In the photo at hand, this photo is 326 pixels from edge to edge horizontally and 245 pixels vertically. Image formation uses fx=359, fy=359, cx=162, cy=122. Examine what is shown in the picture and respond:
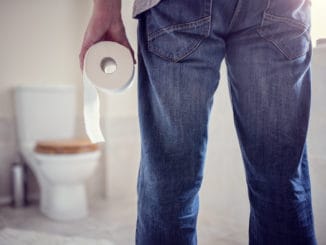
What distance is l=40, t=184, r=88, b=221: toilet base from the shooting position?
1756 millimetres

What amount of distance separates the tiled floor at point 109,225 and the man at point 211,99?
0.86m

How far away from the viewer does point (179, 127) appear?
0.59m

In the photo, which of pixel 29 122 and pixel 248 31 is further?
→ pixel 29 122

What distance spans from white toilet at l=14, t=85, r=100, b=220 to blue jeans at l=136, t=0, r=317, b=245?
3.74 ft

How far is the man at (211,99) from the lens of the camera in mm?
576

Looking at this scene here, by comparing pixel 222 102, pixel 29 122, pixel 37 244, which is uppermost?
pixel 222 102

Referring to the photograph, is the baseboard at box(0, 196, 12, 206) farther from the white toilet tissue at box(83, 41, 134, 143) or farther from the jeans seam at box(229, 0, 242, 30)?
the jeans seam at box(229, 0, 242, 30)

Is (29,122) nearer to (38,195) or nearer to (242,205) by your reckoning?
(38,195)

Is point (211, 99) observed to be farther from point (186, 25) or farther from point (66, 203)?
point (66, 203)

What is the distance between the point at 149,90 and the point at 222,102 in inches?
43.7

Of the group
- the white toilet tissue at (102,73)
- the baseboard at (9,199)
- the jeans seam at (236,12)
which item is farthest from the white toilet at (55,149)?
the jeans seam at (236,12)

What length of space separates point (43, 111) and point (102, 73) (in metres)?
1.38

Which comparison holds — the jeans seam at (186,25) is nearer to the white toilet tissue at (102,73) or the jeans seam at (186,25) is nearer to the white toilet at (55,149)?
the white toilet tissue at (102,73)

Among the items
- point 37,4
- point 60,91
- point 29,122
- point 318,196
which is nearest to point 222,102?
point 318,196
